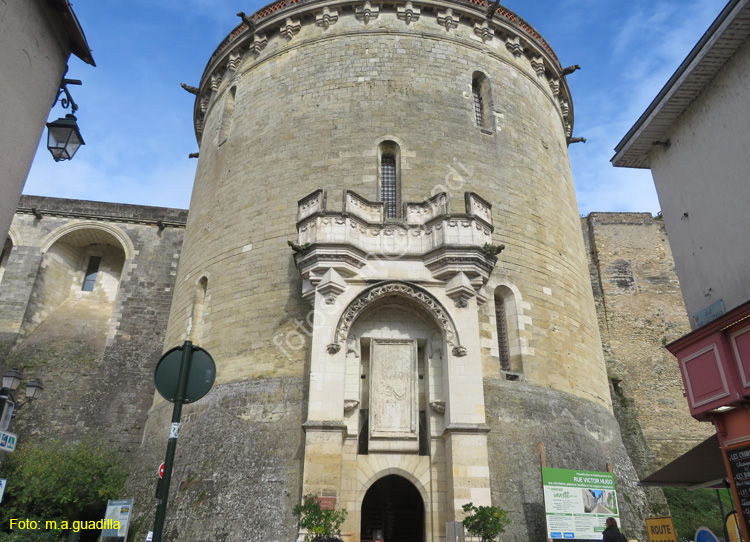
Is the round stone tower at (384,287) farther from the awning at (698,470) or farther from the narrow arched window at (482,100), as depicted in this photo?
the awning at (698,470)

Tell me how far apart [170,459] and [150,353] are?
16127 millimetres

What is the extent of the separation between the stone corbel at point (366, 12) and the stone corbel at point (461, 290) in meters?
8.12

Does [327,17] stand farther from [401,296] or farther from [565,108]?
[401,296]

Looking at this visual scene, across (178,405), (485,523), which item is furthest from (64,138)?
(485,523)

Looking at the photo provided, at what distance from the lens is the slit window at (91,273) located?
21906 millimetres

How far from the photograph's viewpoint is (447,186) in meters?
13.0

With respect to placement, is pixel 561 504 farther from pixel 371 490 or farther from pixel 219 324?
pixel 219 324

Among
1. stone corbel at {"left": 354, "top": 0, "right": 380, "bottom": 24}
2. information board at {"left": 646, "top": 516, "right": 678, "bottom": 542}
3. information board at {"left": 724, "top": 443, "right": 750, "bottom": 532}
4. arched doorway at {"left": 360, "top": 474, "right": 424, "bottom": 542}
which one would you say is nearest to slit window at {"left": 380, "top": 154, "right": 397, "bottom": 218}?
stone corbel at {"left": 354, "top": 0, "right": 380, "bottom": 24}

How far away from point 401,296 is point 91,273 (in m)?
16.2

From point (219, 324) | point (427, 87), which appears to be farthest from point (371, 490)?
point (427, 87)

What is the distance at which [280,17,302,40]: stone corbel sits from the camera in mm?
15422

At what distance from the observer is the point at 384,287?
10539mm

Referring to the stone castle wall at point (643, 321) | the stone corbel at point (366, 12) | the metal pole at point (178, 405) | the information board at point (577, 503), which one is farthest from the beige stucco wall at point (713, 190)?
the stone castle wall at point (643, 321)

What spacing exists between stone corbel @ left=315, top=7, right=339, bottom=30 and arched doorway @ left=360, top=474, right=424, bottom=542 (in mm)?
11165
